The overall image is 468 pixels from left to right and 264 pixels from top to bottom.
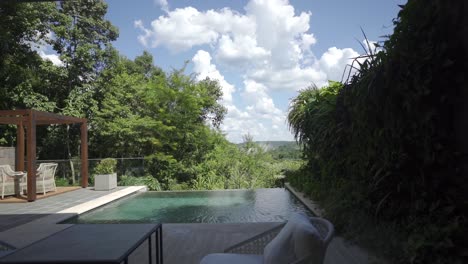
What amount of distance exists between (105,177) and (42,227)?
4.95 meters

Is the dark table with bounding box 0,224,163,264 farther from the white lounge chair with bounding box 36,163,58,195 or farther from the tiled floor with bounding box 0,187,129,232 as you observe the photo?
the white lounge chair with bounding box 36,163,58,195

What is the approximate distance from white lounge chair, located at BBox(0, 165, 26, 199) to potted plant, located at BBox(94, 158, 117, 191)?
196 centimetres

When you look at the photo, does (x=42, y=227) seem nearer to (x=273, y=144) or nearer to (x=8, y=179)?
(x=8, y=179)

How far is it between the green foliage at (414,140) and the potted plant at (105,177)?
7.78m

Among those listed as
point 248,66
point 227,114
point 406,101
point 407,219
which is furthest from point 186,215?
point 227,114

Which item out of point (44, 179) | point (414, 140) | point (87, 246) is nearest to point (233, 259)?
point (87, 246)

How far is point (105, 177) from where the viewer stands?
1057cm

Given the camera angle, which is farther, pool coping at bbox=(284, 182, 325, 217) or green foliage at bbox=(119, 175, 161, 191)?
green foliage at bbox=(119, 175, 161, 191)

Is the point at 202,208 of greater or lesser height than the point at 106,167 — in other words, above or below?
below

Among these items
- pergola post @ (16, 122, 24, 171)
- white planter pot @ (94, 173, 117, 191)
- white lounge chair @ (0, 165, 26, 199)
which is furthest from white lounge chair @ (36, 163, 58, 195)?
white planter pot @ (94, 173, 117, 191)

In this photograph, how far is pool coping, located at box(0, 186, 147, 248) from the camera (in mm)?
4914

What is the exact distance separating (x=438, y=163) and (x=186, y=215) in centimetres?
523

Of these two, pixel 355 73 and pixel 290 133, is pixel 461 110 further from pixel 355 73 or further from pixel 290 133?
pixel 290 133

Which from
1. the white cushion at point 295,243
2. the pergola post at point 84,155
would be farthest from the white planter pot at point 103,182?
the white cushion at point 295,243
